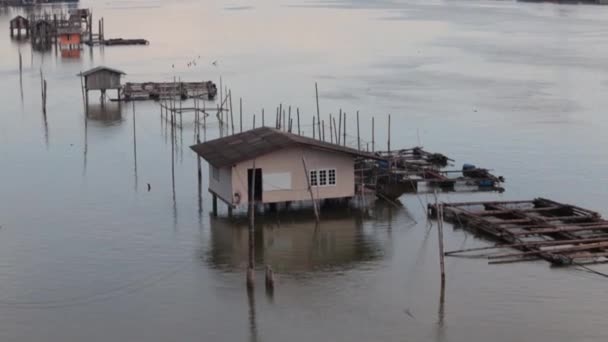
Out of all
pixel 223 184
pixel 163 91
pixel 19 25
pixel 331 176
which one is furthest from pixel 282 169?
pixel 19 25

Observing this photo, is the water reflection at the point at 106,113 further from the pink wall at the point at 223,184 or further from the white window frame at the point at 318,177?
the white window frame at the point at 318,177

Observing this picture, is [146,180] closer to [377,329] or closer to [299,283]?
[299,283]

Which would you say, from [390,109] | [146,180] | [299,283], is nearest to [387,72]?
[390,109]

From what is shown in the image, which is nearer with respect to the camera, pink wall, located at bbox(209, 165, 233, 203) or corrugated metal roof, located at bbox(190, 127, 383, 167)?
corrugated metal roof, located at bbox(190, 127, 383, 167)

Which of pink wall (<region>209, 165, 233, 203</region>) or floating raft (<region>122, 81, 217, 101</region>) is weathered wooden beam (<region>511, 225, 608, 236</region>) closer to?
pink wall (<region>209, 165, 233, 203</region>)

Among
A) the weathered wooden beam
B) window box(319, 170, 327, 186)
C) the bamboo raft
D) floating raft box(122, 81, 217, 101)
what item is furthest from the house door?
floating raft box(122, 81, 217, 101)

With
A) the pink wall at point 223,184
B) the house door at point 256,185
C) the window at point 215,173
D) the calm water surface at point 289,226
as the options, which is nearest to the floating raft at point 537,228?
the calm water surface at point 289,226

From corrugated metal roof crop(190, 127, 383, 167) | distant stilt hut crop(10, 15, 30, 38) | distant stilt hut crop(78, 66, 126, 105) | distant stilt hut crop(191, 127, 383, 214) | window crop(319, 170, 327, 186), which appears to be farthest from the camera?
distant stilt hut crop(10, 15, 30, 38)
